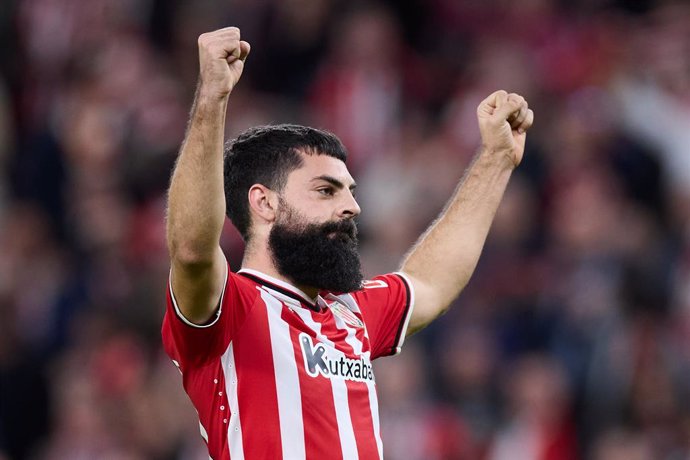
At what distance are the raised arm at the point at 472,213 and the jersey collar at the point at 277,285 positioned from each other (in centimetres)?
68

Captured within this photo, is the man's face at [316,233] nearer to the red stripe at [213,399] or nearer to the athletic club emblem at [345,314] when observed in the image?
the athletic club emblem at [345,314]

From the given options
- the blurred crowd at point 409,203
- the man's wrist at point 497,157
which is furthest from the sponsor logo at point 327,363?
the blurred crowd at point 409,203

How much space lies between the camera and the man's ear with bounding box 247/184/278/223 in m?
4.82

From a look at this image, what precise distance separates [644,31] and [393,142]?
201cm

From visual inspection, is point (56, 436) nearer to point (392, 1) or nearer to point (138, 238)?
point (138, 238)

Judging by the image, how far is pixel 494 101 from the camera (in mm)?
5426

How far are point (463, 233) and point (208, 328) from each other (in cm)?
135

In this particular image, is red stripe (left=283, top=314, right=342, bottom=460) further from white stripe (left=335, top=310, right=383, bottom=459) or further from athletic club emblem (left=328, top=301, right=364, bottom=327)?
athletic club emblem (left=328, top=301, right=364, bottom=327)

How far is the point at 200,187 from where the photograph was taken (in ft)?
13.7

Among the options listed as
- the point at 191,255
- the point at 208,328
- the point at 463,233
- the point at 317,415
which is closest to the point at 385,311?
the point at 463,233

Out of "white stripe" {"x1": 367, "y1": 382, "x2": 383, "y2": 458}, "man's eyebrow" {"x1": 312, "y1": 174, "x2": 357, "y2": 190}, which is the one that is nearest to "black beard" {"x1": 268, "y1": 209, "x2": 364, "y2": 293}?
"man's eyebrow" {"x1": 312, "y1": 174, "x2": 357, "y2": 190}

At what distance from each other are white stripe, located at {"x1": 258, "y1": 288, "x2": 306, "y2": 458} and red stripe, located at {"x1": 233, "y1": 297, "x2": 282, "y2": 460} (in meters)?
0.02

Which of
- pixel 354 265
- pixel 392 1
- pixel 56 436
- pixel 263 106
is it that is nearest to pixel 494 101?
pixel 354 265

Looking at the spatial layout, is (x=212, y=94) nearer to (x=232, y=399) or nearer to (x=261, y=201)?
(x=261, y=201)
